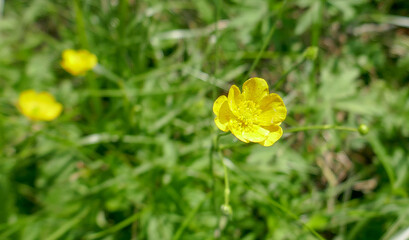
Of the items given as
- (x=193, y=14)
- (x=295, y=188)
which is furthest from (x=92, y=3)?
(x=295, y=188)

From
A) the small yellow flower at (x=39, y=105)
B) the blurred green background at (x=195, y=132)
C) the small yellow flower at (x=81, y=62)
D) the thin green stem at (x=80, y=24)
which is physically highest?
the thin green stem at (x=80, y=24)

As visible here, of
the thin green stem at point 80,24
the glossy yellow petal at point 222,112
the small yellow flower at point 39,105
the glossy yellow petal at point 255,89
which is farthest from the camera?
the small yellow flower at point 39,105

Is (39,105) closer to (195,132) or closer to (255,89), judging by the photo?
(195,132)

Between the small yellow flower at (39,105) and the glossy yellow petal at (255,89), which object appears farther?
the small yellow flower at (39,105)

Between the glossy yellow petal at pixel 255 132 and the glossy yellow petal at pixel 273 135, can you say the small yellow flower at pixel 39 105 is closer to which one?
the glossy yellow petal at pixel 255 132

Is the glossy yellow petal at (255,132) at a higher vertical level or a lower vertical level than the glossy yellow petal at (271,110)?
lower

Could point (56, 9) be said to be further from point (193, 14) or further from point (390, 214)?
point (390, 214)

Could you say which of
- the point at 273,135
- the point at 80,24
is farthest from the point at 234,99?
the point at 80,24

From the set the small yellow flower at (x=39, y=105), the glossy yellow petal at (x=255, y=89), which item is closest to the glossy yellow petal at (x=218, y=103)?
the glossy yellow petal at (x=255, y=89)
